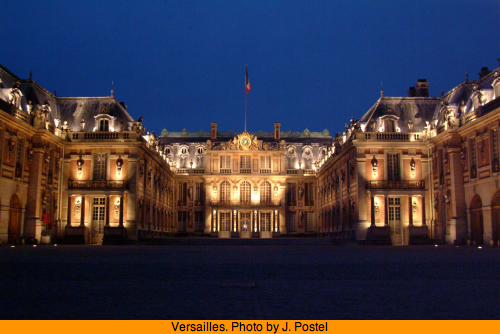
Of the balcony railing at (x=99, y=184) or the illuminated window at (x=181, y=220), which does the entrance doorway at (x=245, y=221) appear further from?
the balcony railing at (x=99, y=184)

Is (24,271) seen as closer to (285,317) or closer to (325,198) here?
(285,317)

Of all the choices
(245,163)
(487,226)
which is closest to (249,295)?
(487,226)

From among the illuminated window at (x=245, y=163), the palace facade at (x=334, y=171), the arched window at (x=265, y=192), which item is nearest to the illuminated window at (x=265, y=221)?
the arched window at (x=265, y=192)

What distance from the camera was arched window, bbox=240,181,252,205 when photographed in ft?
202

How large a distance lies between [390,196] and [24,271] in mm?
33098

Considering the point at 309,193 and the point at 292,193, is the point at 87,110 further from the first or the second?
the point at 309,193

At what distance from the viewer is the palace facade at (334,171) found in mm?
33594

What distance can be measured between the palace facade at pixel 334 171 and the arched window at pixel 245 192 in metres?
9.71

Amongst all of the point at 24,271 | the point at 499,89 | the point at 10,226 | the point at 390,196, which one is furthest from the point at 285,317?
the point at 390,196

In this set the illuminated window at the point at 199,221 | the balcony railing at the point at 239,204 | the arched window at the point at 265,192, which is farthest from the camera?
the illuminated window at the point at 199,221

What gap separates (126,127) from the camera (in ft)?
145

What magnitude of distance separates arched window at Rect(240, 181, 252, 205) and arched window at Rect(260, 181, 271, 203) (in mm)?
1464

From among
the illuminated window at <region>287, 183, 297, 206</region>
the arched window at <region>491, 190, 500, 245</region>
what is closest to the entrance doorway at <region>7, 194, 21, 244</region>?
the arched window at <region>491, 190, 500, 245</region>

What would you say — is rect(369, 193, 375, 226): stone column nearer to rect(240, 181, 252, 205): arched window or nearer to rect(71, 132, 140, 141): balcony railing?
rect(71, 132, 140, 141): balcony railing
